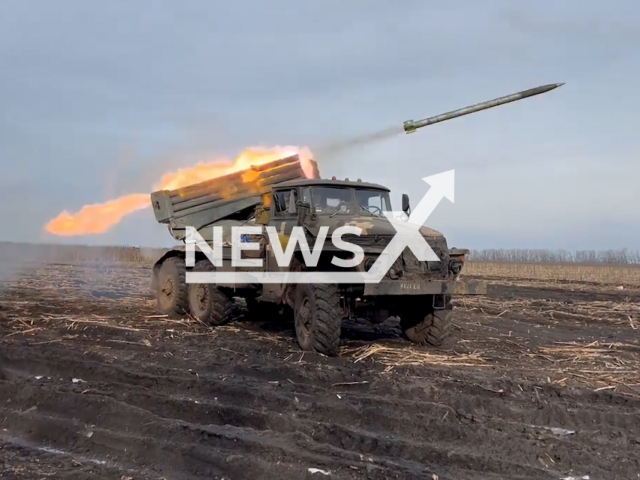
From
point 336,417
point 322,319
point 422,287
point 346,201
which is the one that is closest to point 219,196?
point 346,201

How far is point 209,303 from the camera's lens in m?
12.0

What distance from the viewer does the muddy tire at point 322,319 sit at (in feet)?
28.6

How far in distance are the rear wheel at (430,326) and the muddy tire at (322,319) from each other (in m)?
1.62

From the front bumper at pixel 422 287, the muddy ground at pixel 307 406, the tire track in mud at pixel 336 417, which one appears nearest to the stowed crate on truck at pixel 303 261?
the front bumper at pixel 422 287

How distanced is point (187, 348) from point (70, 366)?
1808mm

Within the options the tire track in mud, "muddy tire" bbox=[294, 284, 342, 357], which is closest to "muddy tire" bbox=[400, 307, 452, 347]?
"muddy tire" bbox=[294, 284, 342, 357]

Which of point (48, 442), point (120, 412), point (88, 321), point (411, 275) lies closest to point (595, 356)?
point (411, 275)

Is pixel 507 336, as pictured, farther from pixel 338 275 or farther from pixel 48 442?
pixel 48 442

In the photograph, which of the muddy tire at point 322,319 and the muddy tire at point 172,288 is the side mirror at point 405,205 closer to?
the muddy tire at point 322,319

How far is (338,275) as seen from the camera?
29.4 feet

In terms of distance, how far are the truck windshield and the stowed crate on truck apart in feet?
0.05

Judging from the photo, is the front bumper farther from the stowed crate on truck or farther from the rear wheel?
the rear wheel

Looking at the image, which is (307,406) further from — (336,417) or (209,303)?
(209,303)

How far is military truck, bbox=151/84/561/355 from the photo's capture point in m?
8.95
